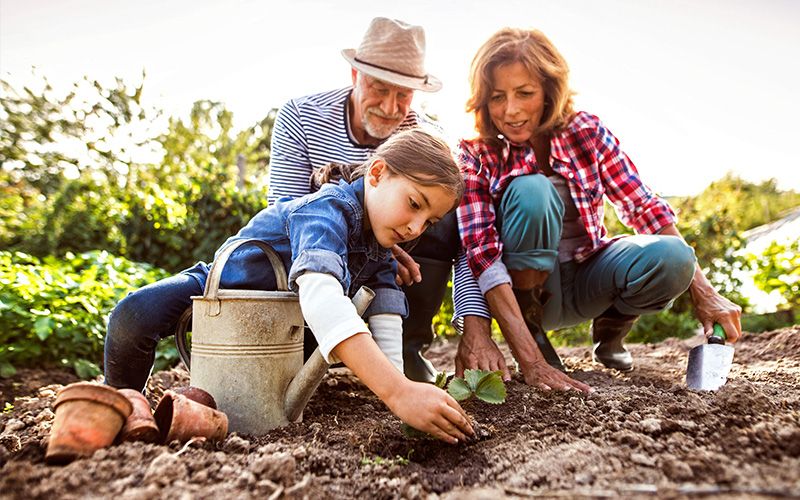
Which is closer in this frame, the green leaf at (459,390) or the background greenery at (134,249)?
the green leaf at (459,390)

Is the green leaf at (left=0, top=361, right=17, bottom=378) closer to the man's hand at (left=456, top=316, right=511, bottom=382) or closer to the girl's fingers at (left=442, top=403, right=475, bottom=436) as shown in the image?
the man's hand at (left=456, top=316, right=511, bottom=382)

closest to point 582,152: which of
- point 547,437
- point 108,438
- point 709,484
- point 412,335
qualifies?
point 412,335

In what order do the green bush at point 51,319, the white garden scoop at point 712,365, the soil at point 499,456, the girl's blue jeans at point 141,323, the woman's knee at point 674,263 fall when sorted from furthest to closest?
the green bush at point 51,319 → the woman's knee at point 674,263 → the white garden scoop at point 712,365 → the girl's blue jeans at point 141,323 → the soil at point 499,456

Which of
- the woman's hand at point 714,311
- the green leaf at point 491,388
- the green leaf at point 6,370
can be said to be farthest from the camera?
the green leaf at point 6,370

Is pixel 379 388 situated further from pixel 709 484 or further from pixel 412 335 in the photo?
pixel 412 335

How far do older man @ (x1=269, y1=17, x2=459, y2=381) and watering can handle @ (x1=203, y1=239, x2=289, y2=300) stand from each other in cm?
75

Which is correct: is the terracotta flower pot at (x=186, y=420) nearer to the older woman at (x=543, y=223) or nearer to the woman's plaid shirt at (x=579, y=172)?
the older woman at (x=543, y=223)

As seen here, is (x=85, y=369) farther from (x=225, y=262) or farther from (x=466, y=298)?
(x=466, y=298)

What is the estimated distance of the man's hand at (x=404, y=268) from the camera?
233 centimetres

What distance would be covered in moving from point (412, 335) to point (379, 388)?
4.33 feet

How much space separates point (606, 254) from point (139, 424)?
200cm

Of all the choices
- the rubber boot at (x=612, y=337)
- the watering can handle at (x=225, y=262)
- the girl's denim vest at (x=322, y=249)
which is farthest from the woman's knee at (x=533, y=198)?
the watering can handle at (x=225, y=262)

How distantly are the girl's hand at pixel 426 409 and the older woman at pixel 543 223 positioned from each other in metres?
0.82

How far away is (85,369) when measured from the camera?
10.8 ft
